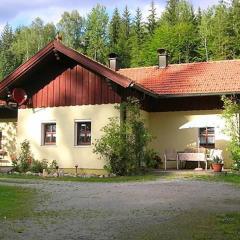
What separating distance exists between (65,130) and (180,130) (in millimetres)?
5083

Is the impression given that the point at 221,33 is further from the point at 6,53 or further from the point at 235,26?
the point at 6,53

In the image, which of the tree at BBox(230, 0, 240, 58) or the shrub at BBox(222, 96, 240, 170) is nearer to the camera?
the shrub at BBox(222, 96, 240, 170)

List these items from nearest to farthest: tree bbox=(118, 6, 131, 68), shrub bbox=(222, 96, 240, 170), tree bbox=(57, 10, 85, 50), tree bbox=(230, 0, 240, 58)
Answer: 1. shrub bbox=(222, 96, 240, 170)
2. tree bbox=(230, 0, 240, 58)
3. tree bbox=(118, 6, 131, 68)
4. tree bbox=(57, 10, 85, 50)

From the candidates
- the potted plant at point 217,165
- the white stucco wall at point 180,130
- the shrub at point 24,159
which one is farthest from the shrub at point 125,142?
the shrub at point 24,159

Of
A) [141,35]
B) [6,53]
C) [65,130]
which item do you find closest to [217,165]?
[65,130]

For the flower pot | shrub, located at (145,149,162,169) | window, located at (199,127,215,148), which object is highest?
window, located at (199,127,215,148)

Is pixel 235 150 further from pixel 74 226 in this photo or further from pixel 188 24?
pixel 188 24

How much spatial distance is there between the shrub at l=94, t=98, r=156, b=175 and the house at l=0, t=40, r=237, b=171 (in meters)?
0.61

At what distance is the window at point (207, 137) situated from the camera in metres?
21.4

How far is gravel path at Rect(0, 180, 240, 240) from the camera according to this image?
7547 millimetres

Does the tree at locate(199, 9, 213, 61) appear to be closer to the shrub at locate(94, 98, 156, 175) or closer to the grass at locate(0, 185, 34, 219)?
the shrub at locate(94, 98, 156, 175)

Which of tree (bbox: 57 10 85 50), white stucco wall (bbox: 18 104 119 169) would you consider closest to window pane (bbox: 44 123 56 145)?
white stucco wall (bbox: 18 104 119 169)

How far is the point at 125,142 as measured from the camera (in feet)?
60.1

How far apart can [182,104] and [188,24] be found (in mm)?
43355
